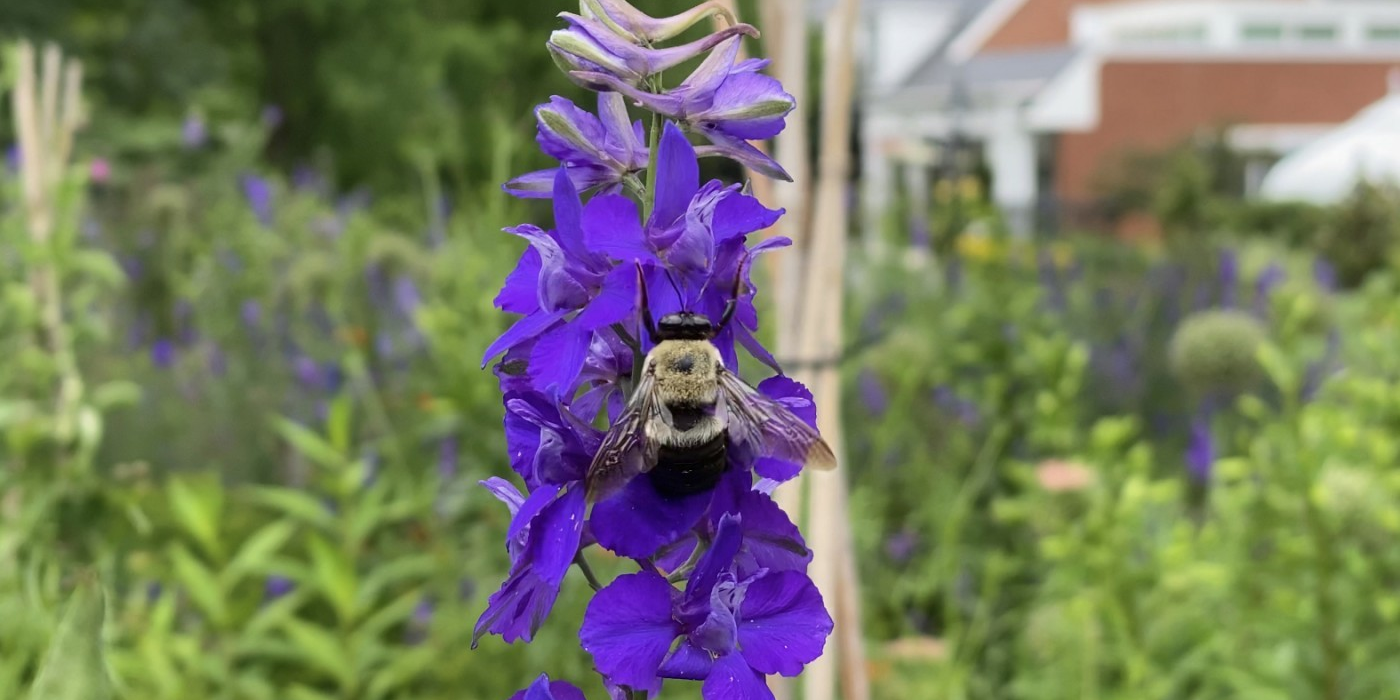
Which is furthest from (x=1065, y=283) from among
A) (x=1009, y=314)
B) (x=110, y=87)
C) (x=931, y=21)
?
(x=931, y=21)

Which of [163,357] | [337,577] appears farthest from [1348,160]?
[337,577]

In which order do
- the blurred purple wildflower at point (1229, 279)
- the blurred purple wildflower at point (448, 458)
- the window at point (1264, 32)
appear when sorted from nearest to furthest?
1. the blurred purple wildflower at point (448, 458)
2. the blurred purple wildflower at point (1229, 279)
3. the window at point (1264, 32)

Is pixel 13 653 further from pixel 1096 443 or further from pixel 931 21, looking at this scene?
pixel 931 21

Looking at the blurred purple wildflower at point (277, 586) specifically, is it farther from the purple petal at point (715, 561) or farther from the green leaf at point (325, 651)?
the purple petal at point (715, 561)

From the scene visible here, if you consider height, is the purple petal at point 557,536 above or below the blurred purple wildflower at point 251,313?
above

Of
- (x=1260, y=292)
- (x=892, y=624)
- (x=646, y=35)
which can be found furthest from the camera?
(x=1260, y=292)

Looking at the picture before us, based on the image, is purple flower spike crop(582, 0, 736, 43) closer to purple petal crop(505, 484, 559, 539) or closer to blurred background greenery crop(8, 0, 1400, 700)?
purple petal crop(505, 484, 559, 539)

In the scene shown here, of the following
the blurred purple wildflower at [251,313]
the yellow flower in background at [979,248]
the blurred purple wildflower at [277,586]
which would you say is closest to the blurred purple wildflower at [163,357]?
the blurred purple wildflower at [251,313]

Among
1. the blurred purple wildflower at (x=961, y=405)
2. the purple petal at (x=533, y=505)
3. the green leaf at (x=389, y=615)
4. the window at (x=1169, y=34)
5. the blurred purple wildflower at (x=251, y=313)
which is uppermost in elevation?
the window at (x=1169, y=34)
